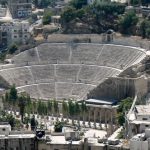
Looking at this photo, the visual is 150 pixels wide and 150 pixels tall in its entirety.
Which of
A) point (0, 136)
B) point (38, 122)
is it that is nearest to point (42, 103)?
point (38, 122)

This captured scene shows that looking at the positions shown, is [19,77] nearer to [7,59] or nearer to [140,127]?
[7,59]

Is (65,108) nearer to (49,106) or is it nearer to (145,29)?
(49,106)

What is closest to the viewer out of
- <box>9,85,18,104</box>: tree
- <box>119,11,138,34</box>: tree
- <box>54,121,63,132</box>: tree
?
<box>54,121,63,132</box>: tree

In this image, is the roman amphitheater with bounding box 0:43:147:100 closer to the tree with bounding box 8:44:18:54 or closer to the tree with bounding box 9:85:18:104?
the tree with bounding box 8:44:18:54

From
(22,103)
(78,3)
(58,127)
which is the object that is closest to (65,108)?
(22,103)

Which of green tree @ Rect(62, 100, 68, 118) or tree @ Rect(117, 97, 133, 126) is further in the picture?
green tree @ Rect(62, 100, 68, 118)

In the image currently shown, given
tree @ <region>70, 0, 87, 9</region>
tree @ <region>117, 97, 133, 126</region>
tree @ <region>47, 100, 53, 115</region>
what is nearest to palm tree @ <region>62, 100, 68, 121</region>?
tree @ <region>47, 100, 53, 115</region>
